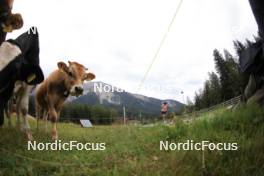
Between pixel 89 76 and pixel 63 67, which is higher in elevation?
pixel 63 67

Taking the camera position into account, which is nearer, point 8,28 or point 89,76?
point 8,28

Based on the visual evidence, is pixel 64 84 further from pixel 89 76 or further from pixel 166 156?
pixel 166 156

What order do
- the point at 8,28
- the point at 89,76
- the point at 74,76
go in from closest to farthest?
the point at 8,28, the point at 74,76, the point at 89,76

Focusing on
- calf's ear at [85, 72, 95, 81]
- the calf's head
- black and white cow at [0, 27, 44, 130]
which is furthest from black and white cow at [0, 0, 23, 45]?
calf's ear at [85, 72, 95, 81]

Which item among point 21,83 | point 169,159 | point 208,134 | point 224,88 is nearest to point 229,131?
point 208,134

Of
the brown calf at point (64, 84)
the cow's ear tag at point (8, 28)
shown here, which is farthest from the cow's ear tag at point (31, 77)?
the brown calf at point (64, 84)

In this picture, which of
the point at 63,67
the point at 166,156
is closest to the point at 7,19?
the point at 166,156

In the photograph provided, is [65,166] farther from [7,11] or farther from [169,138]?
[7,11]
